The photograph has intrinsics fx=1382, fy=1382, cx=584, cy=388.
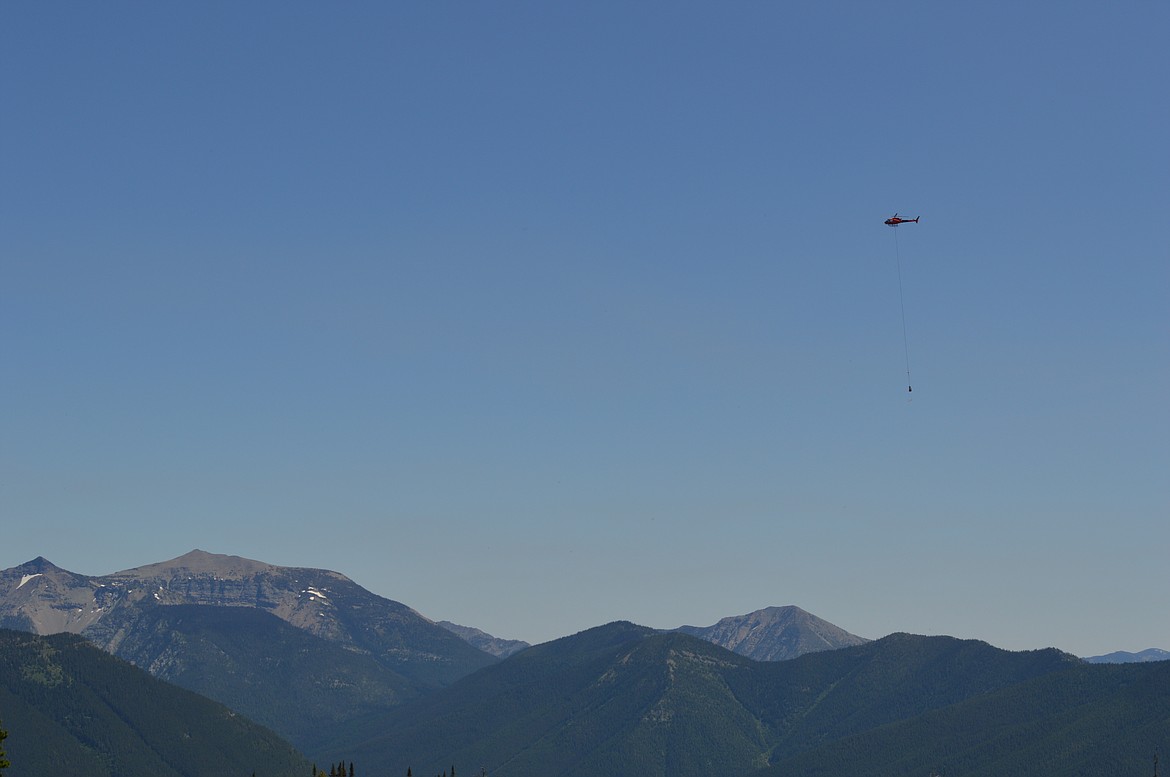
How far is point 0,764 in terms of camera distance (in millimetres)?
119812

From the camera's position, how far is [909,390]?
17188 centimetres

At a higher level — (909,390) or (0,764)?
(909,390)

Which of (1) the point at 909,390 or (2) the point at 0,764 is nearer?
(2) the point at 0,764

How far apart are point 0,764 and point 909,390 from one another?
4321 inches
